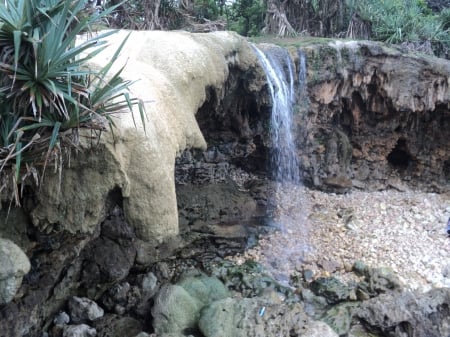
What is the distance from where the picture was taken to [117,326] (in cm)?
720

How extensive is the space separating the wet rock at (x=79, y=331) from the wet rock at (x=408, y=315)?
4451 millimetres

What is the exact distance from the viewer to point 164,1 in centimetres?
1382

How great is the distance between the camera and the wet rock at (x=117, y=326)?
7.05m

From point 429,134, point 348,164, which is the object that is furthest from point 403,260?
point 429,134

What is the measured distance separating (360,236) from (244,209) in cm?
295

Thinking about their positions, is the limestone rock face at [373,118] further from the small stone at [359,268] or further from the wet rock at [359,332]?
the wet rock at [359,332]

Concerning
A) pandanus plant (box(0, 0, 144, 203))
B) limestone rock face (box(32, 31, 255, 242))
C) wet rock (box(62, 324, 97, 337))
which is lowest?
wet rock (box(62, 324, 97, 337))

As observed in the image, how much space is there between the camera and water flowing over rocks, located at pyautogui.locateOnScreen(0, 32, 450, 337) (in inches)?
209

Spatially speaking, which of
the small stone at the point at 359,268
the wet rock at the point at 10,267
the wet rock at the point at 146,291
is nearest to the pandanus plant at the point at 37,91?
the wet rock at the point at 10,267

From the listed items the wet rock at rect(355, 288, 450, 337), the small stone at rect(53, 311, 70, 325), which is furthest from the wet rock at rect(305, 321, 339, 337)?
the small stone at rect(53, 311, 70, 325)

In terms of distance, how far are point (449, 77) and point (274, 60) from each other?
4.94 metres

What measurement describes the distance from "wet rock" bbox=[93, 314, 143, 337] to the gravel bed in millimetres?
3285

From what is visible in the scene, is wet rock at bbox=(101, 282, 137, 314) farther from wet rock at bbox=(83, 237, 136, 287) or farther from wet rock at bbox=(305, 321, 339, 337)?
wet rock at bbox=(305, 321, 339, 337)

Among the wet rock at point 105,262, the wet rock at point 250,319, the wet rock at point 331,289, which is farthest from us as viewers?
the wet rock at point 331,289
